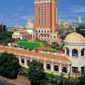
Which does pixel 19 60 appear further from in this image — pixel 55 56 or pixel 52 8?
pixel 52 8

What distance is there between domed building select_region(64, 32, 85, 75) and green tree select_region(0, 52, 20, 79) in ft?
22.8

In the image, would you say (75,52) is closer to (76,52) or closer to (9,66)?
(76,52)

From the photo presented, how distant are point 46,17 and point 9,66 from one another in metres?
42.3

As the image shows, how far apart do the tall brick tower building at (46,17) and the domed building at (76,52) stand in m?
41.7

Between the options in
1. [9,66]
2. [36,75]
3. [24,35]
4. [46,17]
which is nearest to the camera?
[36,75]

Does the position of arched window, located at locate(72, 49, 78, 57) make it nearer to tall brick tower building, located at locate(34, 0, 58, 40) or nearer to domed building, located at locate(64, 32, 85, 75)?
domed building, located at locate(64, 32, 85, 75)

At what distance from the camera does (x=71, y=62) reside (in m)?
32.0

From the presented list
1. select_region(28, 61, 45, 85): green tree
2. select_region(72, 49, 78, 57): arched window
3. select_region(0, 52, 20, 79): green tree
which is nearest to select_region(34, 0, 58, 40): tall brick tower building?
select_region(0, 52, 20, 79): green tree

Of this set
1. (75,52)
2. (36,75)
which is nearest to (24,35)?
(75,52)

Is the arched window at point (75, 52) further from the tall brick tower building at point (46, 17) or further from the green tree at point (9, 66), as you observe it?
the tall brick tower building at point (46, 17)

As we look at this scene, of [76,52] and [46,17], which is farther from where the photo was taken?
[46,17]

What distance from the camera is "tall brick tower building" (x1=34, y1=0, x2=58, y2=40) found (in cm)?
7365

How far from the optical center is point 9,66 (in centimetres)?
3300

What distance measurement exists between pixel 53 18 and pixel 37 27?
6.11 metres
